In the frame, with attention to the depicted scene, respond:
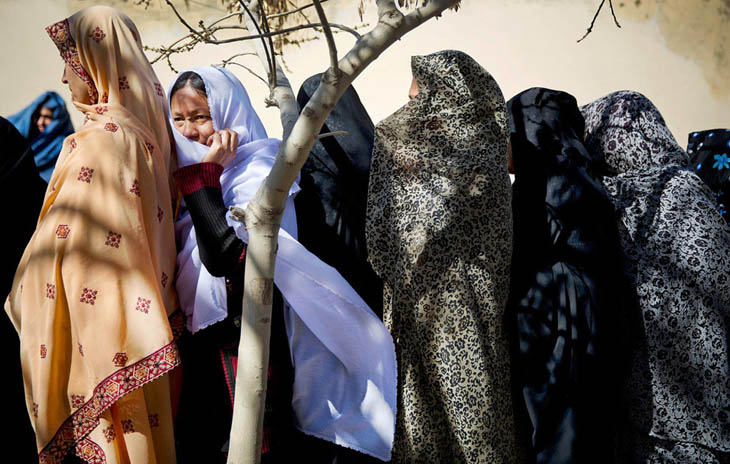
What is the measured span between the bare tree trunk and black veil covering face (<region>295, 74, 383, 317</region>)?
2.49 ft

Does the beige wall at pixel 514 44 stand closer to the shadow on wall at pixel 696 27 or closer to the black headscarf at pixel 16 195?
the shadow on wall at pixel 696 27

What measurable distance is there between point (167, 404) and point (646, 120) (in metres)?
2.08

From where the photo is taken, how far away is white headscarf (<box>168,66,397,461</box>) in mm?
1938

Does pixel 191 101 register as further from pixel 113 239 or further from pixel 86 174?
pixel 113 239

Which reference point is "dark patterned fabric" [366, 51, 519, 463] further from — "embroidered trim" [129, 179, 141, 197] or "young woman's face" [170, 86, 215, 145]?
"embroidered trim" [129, 179, 141, 197]

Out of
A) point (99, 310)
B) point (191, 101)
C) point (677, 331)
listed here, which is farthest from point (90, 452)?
point (677, 331)

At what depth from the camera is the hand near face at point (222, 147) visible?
1976 mm

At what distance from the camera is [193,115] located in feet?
7.01

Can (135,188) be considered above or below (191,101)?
below

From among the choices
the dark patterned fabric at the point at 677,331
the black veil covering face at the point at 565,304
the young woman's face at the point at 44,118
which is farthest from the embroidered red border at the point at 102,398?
the young woman's face at the point at 44,118

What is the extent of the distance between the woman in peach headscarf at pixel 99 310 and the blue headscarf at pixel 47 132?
1195mm

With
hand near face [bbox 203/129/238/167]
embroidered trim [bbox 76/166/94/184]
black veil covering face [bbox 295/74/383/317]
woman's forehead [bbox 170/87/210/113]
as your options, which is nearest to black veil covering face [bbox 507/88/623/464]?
black veil covering face [bbox 295/74/383/317]

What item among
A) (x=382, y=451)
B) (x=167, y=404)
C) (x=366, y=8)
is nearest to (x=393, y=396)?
(x=382, y=451)

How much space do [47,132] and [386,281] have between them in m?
1.86
